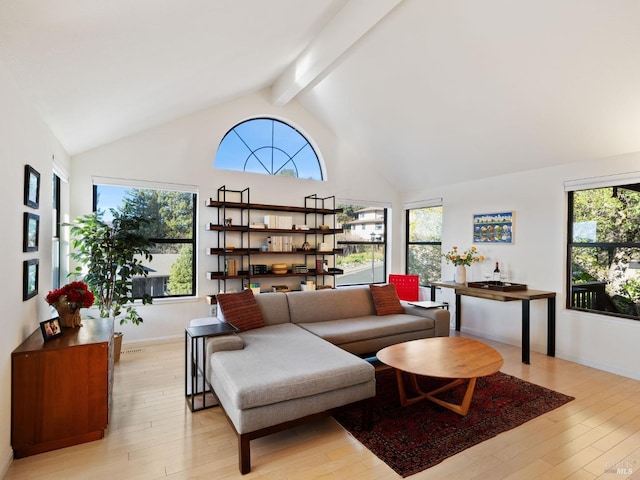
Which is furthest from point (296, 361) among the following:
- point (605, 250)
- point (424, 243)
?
point (424, 243)

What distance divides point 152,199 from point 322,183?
2483mm

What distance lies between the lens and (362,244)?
6.06 meters

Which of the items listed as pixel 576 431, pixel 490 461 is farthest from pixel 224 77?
pixel 576 431

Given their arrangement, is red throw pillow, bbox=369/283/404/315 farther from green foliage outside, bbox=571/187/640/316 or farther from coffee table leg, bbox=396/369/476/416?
green foliage outside, bbox=571/187/640/316

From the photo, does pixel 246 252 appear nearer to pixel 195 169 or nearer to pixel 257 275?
pixel 257 275

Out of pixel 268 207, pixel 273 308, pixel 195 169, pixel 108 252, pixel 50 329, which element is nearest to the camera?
pixel 50 329

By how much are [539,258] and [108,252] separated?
4.85 metres

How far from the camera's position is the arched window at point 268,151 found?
194 inches

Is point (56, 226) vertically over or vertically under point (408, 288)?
over

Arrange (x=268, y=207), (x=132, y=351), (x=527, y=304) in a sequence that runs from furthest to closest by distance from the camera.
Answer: (x=268, y=207) < (x=132, y=351) < (x=527, y=304)

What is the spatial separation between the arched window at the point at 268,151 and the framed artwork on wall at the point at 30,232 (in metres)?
2.53

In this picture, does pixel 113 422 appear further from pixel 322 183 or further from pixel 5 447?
pixel 322 183

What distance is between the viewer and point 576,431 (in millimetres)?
2402

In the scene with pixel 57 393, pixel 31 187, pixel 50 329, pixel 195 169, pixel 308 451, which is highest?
pixel 195 169
